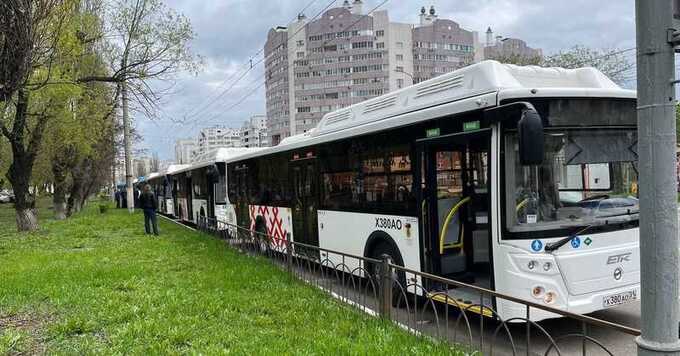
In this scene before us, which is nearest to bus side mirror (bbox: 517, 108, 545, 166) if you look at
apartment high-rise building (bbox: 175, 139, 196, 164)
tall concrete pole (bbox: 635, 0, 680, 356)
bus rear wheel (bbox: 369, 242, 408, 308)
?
bus rear wheel (bbox: 369, 242, 408, 308)

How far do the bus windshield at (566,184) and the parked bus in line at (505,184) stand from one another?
1 centimetres

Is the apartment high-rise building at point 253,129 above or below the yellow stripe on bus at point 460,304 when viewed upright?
above

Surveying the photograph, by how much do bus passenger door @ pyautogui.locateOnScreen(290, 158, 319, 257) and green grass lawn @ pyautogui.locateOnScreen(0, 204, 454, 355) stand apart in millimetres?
1020

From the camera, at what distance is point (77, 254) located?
1307cm

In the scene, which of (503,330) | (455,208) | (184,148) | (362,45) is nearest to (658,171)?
(503,330)

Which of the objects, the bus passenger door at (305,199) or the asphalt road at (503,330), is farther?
the bus passenger door at (305,199)

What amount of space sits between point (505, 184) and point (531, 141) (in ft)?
2.58

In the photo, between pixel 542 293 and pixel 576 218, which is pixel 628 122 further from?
pixel 542 293

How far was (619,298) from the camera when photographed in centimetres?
570

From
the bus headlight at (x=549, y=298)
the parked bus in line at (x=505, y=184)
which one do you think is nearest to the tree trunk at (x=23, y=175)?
the parked bus in line at (x=505, y=184)

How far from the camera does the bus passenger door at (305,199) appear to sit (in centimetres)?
1026

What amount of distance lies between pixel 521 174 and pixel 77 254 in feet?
36.7

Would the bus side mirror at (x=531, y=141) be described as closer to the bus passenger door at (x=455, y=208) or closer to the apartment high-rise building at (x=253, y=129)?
the bus passenger door at (x=455, y=208)

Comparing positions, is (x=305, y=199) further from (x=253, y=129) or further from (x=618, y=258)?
(x=253, y=129)
